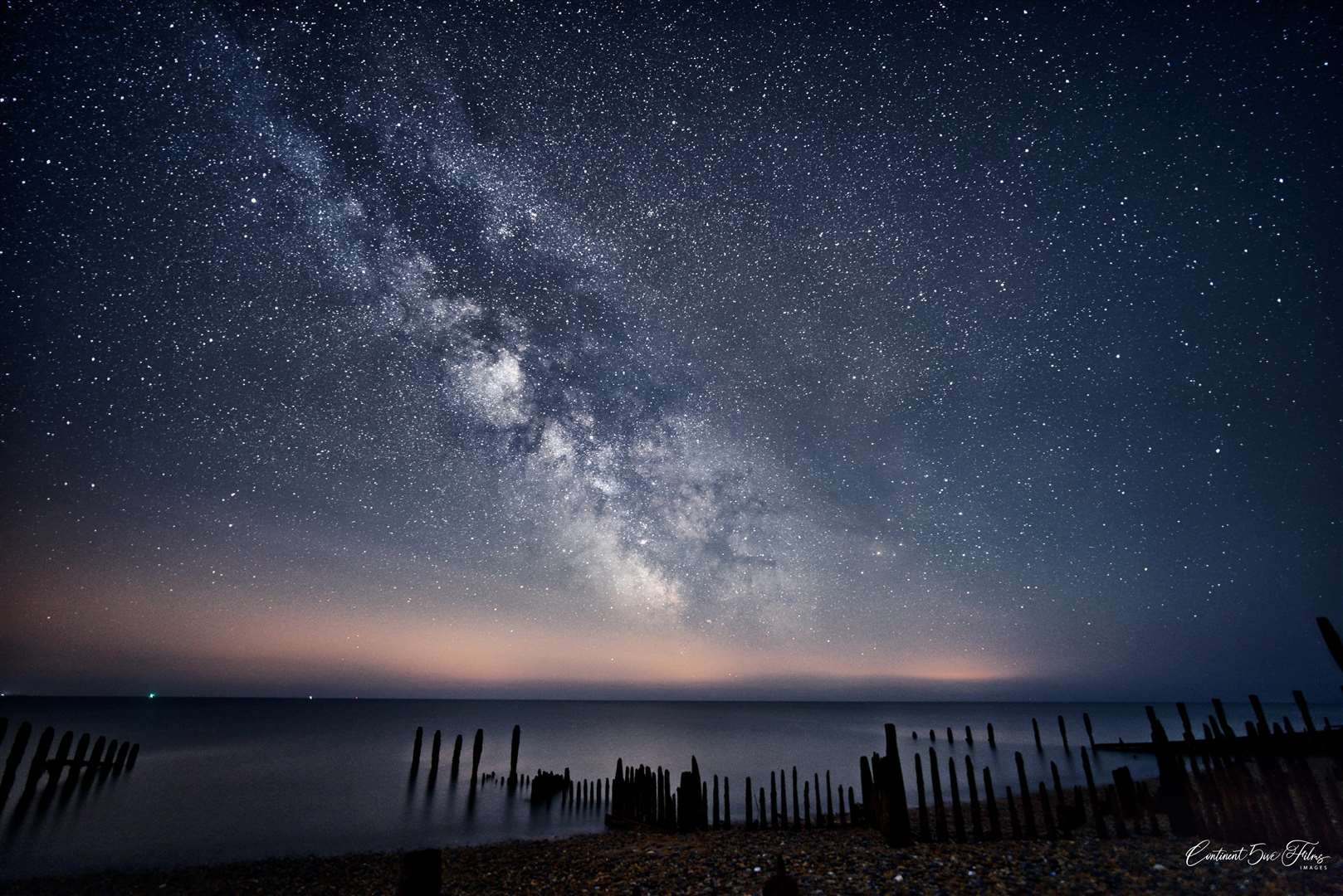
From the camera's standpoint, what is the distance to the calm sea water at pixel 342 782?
2484 cm

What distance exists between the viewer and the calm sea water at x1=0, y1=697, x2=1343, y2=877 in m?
24.8

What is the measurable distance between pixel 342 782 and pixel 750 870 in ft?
132

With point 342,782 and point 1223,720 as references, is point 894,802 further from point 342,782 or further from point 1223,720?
point 342,782

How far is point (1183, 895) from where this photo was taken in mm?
10789

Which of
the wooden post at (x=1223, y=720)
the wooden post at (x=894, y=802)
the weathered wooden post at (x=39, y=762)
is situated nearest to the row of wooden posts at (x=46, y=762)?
the weathered wooden post at (x=39, y=762)

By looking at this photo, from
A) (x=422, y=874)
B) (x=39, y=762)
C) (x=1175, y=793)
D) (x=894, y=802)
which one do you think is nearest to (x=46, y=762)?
(x=39, y=762)

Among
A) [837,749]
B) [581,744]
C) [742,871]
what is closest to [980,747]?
[837,749]

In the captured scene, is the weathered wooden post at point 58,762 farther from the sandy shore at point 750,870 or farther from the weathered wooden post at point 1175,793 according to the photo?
the weathered wooden post at point 1175,793

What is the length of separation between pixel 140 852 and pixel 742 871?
25.1 m

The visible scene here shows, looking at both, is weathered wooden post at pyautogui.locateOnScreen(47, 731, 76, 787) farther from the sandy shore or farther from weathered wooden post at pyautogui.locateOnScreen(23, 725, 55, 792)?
the sandy shore

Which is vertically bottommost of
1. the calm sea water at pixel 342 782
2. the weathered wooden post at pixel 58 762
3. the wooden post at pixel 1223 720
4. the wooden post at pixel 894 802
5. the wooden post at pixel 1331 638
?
the calm sea water at pixel 342 782

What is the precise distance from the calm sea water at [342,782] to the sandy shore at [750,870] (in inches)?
179

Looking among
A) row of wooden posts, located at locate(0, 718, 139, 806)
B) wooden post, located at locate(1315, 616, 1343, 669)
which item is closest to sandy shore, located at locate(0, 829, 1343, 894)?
wooden post, located at locate(1315, 616, 1343, 669)

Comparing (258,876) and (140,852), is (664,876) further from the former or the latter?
(140,852)
